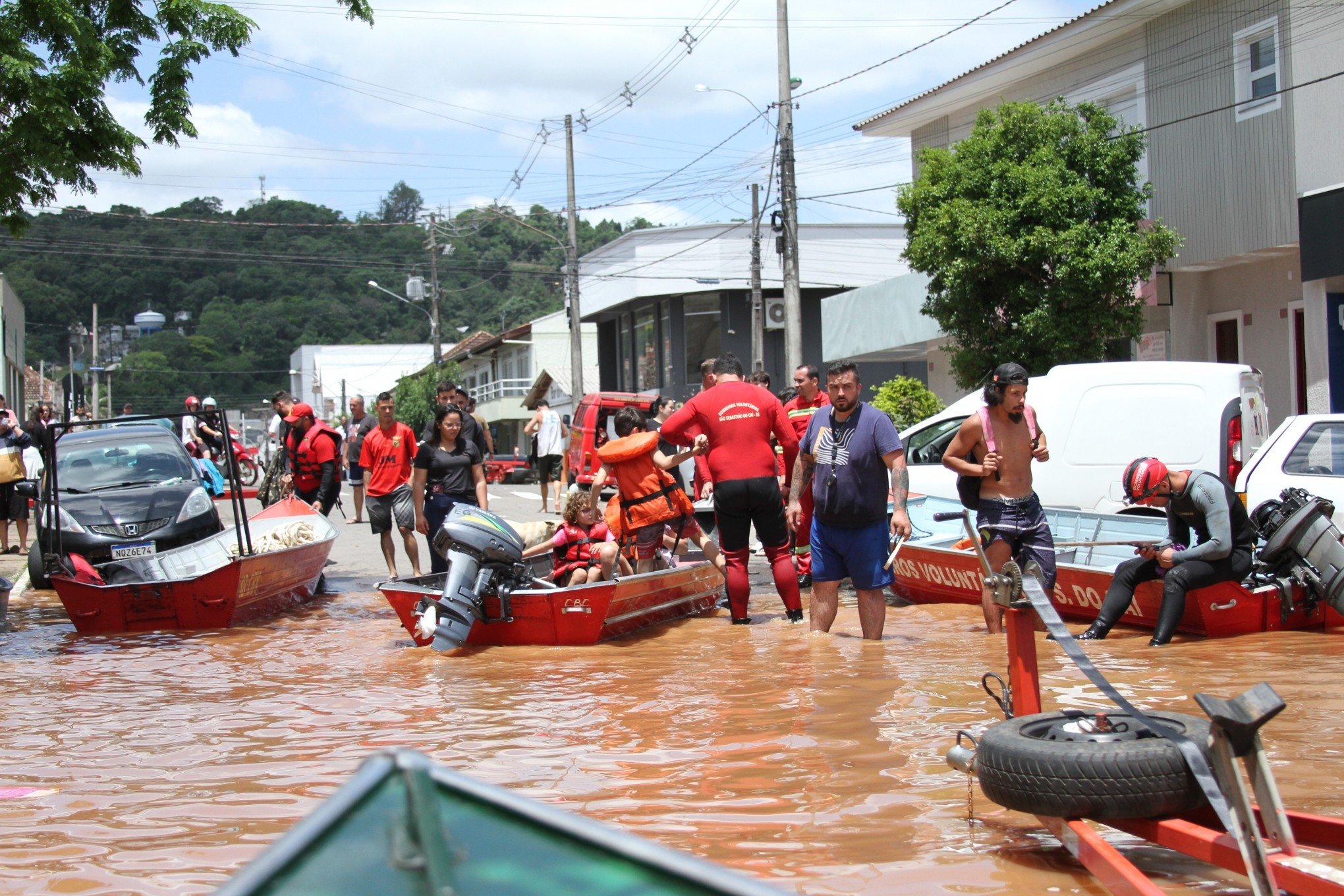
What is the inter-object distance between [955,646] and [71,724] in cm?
517

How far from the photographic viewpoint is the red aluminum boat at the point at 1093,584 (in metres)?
7.83

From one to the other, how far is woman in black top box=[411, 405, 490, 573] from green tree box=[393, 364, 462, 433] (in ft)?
147

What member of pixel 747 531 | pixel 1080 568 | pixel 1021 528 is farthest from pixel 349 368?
pixel 1021 528

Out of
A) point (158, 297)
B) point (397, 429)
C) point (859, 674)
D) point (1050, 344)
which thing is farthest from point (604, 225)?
point (859, 674)

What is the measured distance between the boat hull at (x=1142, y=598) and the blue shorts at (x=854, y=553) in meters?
1.47

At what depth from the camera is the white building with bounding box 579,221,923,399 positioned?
3994 centimetres

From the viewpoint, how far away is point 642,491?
365 inches

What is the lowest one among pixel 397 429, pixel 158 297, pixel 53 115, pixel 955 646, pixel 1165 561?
pixel 955 646

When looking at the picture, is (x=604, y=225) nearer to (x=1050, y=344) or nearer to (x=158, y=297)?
(x=158, y=297)

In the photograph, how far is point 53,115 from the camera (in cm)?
973

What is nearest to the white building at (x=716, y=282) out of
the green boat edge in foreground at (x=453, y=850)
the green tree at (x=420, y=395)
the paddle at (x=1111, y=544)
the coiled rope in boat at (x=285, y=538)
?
the green tree at (x=420, y=395)

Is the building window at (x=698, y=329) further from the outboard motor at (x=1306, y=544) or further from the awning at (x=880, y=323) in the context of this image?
the outboard motor at (x=1306, y=544)

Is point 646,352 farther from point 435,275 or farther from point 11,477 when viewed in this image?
point 11,477

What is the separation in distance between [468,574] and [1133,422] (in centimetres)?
589
